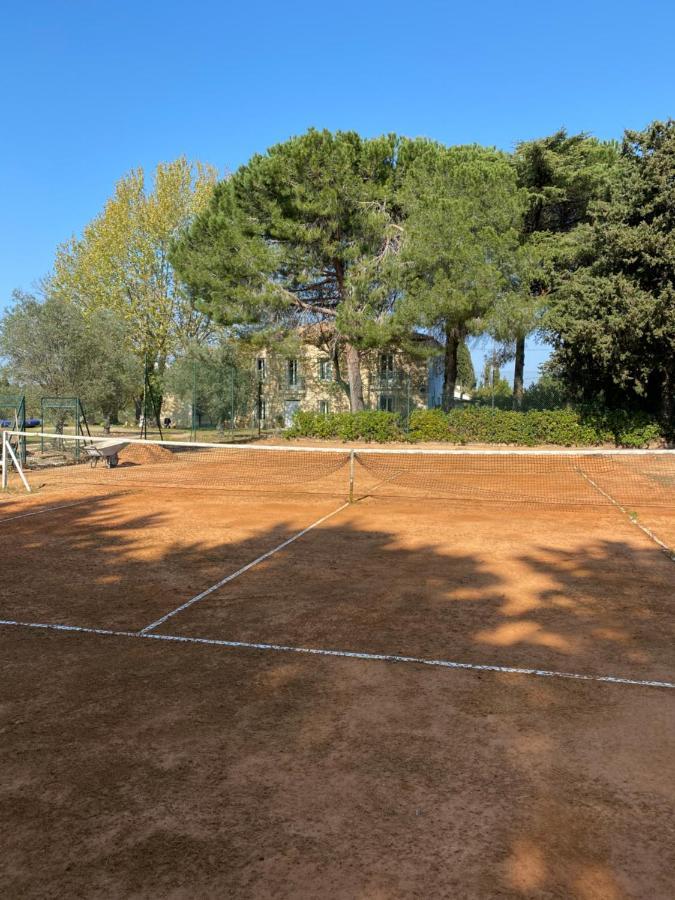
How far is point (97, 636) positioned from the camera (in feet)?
21.9

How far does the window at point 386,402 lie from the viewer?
1876 inches

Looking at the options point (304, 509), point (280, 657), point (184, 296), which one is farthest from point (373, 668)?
point (184, 296)

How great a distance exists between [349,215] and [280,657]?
31.7 metres

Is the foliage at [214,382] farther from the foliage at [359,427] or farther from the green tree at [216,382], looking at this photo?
the foliage at [359,427]

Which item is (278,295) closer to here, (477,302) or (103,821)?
(477,302)

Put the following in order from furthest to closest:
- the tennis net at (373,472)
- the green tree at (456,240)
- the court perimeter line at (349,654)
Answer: the green tree at (456,240) < the tennis net at (373,472) < the court perimeter line at (349,654)

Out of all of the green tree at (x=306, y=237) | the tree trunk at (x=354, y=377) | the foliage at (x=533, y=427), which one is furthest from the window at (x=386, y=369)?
the foliage at (x=533, y=427)

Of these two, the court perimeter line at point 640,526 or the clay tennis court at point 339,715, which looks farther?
the court perimeter line at point 640,526

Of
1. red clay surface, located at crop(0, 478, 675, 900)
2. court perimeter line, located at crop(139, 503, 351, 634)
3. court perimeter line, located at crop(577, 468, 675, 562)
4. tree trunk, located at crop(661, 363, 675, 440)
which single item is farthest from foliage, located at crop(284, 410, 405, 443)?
red clay surface, located at crop(0, 478, 675, 900)

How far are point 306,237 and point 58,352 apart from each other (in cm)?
1333

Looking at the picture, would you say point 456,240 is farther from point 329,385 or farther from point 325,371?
point 325,371

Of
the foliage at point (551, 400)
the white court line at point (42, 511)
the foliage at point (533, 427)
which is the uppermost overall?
the foliage at point (551, 400)

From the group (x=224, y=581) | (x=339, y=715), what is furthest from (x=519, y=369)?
(x=339, y=715)

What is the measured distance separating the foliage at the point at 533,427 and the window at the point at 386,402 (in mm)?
12402
